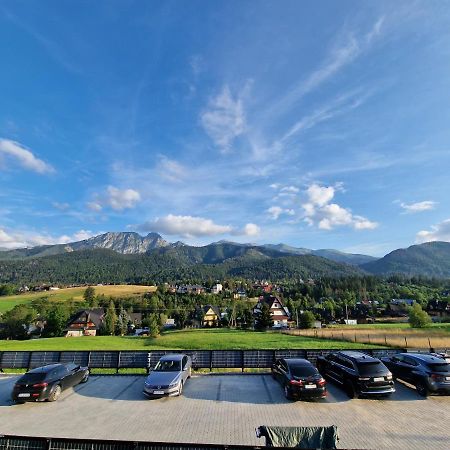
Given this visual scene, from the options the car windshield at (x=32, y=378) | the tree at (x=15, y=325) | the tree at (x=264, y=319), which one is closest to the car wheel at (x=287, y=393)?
the car windshield at (x=32, y=378)

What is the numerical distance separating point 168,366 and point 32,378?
570 cm

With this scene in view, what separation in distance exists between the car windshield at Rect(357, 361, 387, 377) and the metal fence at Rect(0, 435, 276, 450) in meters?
9.15

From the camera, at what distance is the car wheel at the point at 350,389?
13.6 metres

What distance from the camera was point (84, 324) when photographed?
84.6 metres

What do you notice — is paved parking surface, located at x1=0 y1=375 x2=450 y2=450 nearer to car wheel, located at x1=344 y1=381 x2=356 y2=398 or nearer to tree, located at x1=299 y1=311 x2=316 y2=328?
car wheel, located at x1=344 y1=381 x2=356 y2=398

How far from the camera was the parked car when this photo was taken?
13836 millimetres

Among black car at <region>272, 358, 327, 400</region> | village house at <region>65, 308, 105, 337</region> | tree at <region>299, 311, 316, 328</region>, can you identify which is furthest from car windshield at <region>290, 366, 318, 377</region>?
village house at <region>65, 308, 105, 337</region>

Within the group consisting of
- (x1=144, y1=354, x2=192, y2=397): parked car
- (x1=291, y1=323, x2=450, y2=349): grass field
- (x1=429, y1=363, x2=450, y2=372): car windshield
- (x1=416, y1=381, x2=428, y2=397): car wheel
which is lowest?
(x1=291, y1=323, x2=450, y2=349): grass field

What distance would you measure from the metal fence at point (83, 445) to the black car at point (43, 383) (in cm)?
767

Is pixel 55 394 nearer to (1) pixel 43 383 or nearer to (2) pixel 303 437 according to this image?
(1) pixel 43 383

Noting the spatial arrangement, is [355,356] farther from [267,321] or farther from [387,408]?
[267,321]

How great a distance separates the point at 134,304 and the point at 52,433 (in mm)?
116569

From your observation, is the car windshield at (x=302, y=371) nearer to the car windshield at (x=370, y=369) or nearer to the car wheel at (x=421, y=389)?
the car windshield at (x=370, y=369)

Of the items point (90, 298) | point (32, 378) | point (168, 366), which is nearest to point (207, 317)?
point (90, 298)
